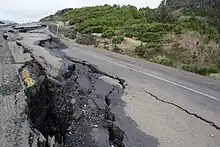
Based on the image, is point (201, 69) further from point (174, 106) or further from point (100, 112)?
point (100, 112)

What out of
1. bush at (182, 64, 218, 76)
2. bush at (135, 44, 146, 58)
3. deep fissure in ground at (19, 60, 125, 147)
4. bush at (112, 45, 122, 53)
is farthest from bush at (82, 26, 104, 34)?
deep fissure in ground at (19, 60, 125, 147)

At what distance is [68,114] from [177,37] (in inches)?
638

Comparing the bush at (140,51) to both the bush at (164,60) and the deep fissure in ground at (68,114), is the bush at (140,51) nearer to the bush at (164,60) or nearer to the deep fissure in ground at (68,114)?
the bush at (164,60)

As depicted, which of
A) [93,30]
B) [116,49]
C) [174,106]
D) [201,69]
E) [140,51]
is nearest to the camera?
[174,106]

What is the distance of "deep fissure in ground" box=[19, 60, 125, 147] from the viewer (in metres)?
5.18

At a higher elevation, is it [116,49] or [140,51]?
[140,51]

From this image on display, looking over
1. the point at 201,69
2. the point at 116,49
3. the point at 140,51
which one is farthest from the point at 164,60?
the point at 116,49

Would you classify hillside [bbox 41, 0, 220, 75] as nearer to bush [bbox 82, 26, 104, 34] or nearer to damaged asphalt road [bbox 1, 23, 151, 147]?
bush [bbox 82, 26, 104, 34]

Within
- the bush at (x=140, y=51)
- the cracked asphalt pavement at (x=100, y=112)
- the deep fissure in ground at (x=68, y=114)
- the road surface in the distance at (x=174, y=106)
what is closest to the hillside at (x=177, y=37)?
the bush at (x=140, y=51)

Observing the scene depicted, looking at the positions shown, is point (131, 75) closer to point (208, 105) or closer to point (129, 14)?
→ point (208, 105)

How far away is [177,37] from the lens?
2125cm

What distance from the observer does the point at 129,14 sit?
138 feet

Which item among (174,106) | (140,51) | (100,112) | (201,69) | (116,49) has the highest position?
(100,112)

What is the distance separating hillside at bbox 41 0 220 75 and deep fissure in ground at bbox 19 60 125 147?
26.0ft
